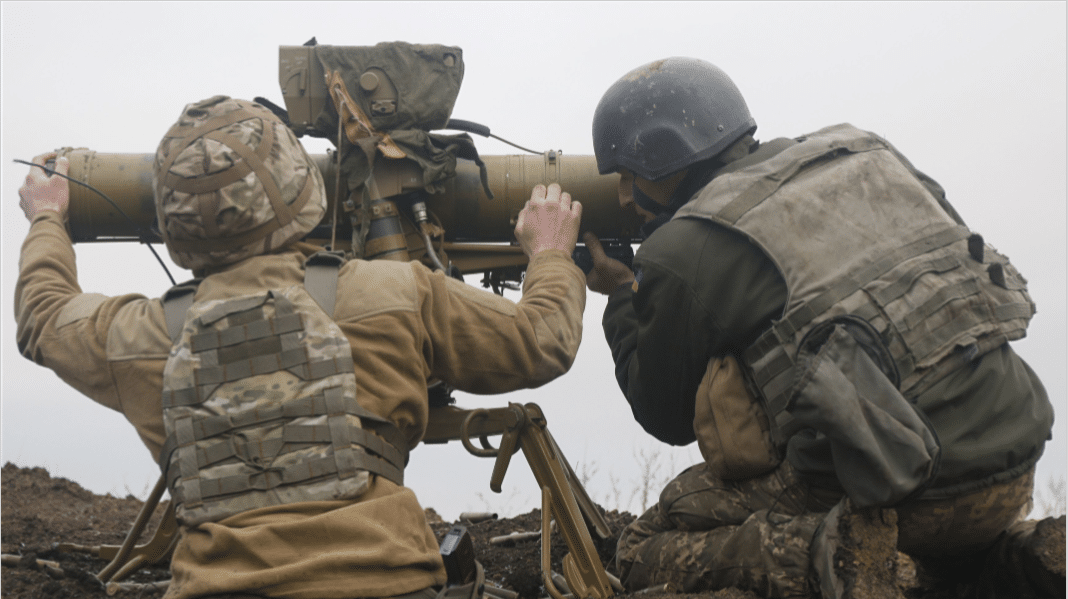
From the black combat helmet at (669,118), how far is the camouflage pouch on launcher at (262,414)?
1.58 meters

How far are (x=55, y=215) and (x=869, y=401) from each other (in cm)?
317

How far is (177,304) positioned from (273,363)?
429 millimetres

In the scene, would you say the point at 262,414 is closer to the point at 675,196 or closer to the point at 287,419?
the point at 287,419

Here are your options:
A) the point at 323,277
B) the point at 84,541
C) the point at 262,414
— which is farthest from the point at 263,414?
the point at 84,541

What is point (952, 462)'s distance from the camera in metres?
3.11

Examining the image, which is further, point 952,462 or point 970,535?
point 970,535

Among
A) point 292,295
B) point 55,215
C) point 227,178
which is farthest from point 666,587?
point 55,215

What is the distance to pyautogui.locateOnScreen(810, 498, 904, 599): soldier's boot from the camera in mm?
2945

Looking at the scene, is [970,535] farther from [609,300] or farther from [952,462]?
[609,300]

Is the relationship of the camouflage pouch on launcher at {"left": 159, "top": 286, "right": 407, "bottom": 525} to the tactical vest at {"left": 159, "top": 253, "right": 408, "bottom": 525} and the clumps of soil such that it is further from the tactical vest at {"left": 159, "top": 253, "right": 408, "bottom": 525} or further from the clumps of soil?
the clumps of soil

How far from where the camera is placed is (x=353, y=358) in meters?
3.06

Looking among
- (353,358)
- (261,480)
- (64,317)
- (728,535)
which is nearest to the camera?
(261,480)

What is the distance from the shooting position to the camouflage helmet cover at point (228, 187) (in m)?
3.13

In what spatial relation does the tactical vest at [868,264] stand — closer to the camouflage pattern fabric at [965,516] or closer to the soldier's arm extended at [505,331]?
the camouflage pattern fabric at [965,516]
